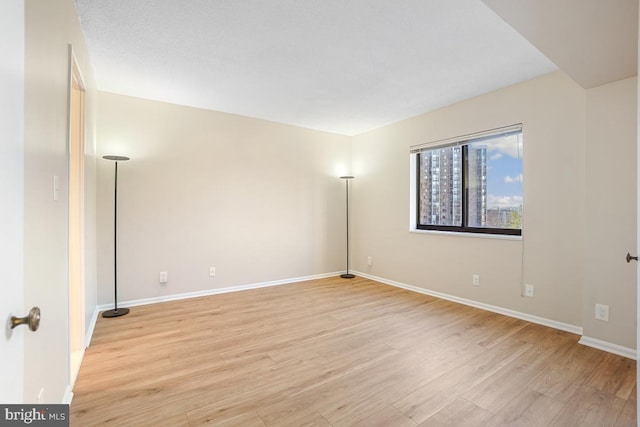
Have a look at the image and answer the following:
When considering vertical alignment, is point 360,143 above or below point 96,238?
above

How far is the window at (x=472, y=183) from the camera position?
11.0ft

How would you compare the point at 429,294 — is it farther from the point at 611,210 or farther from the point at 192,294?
the point at 192,294

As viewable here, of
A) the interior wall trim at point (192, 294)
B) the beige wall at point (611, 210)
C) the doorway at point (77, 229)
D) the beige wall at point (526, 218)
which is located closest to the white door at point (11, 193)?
the doorway at point (77, 229)

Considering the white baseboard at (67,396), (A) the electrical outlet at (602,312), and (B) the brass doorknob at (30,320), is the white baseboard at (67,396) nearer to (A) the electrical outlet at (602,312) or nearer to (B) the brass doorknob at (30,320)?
(B) the brass doorknob at (30,320)

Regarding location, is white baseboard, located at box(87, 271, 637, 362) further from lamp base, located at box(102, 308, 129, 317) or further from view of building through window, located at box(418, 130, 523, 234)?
view of building through window, located at box(418, 130, 523, 234)

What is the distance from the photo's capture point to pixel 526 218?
3094mm

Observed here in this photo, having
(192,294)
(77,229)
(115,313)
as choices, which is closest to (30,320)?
(77,229)

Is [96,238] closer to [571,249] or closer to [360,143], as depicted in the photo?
[360,143]

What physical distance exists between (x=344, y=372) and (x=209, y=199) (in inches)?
112

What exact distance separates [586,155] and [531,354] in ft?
5.67

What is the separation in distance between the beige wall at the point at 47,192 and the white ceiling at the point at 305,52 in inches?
23.6

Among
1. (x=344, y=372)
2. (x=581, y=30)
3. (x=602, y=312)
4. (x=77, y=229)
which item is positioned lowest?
(x=344, y=372)

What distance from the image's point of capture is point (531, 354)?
2371 mm

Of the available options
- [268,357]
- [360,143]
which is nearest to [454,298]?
[268,357]
